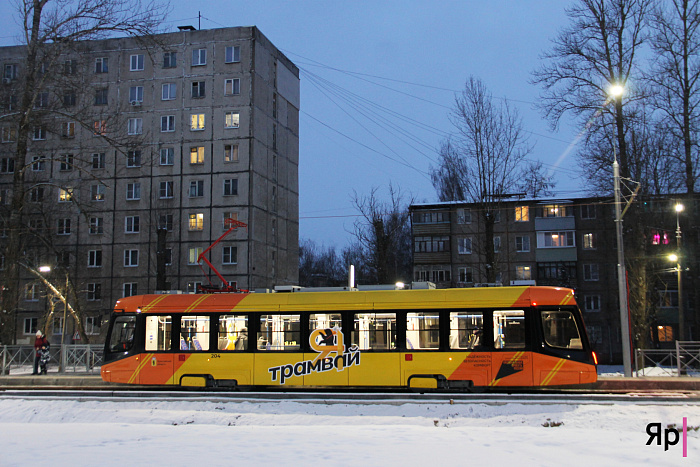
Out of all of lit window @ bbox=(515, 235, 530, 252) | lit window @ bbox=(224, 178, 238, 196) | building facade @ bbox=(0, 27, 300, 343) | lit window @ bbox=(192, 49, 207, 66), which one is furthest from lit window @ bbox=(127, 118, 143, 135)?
lit window @ bbox=(515, 235, 530, 252)

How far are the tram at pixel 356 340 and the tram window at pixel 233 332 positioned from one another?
0.03 metres

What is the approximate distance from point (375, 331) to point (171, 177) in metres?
35.0

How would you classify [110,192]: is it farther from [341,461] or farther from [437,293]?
[341,461]

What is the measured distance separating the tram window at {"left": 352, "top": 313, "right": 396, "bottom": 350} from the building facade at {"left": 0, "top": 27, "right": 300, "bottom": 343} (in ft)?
95.3

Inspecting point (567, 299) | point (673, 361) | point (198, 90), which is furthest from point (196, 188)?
point (567, 299)

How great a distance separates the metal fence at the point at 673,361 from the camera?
76.1 feet

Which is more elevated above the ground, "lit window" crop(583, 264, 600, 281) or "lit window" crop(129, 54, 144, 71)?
"lit window" crop(129, 54, 144, 71)

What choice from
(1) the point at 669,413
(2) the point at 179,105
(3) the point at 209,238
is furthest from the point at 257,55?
(1) the point at 669,413

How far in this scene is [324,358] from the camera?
61.7ft

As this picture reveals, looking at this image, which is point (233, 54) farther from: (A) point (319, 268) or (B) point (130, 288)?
(A) point (319, 268)

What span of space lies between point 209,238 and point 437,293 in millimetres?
32425

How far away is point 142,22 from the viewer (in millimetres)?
24219

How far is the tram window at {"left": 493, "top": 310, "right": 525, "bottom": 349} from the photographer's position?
58.3 feet

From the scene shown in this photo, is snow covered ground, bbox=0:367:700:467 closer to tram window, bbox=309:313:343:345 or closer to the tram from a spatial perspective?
the tram
